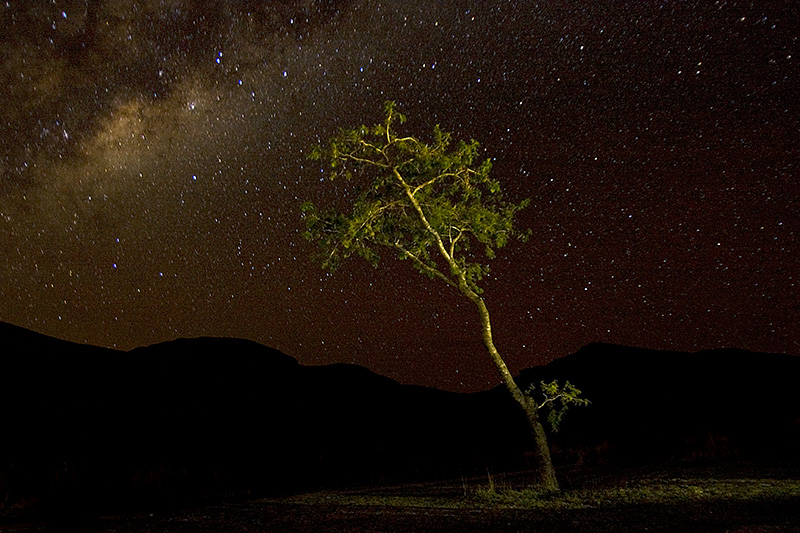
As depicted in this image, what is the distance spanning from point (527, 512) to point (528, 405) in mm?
3831

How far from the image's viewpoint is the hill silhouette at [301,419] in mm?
19344

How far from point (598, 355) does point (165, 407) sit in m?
58.2

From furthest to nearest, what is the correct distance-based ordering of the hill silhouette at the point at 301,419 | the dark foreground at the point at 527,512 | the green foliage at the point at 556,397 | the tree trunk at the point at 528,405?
the hill silhouette at the point at 301,419 → the green foliage at the point at 556,397 → the tree trunk at the point at 528,405 → the dark foreground at the point at 527,512

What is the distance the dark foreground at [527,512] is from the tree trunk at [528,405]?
0.61 metres

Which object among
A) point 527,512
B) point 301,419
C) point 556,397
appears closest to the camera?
point 527,512

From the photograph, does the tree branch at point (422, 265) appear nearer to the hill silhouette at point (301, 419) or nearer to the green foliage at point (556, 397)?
the green foliage at point (556, 397)

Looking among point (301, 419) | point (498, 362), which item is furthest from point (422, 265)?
point (301, 419)

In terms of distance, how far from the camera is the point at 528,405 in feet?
43.0

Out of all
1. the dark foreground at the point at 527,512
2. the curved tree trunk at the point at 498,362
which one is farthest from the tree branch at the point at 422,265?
the dark foreground at the point at 527,512

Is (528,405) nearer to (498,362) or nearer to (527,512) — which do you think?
(498,362)

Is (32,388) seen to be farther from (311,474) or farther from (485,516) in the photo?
(485,516)

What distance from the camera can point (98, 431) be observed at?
44.3 m

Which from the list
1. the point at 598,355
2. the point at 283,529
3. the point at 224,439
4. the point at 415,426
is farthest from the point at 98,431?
the point at 598,355

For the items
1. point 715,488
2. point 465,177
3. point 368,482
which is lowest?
point 715,488
